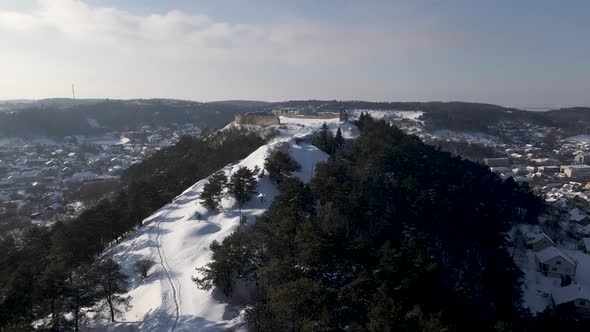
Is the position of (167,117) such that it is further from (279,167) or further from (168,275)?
(168,275)

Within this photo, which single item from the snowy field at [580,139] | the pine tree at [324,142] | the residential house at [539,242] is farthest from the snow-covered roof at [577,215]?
the snowy field at [580,139]

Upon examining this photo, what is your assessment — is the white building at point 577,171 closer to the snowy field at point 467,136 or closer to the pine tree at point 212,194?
the snowy field at point 467,136

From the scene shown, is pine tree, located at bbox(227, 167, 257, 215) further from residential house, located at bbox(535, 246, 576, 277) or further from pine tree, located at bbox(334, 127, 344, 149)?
residential house, located at bbox(535, 246, 576, 277)

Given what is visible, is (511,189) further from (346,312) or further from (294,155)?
(346,312)

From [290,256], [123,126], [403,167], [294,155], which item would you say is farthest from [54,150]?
[290,256]

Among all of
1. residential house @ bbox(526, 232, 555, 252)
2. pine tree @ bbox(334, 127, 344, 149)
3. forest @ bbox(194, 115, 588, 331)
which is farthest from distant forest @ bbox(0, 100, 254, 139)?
residential house @ bbox(526, 232, 555, 252)

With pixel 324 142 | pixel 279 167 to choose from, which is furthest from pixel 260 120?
pixel 279 167

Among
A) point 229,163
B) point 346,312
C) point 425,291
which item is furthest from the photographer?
point 229,163
